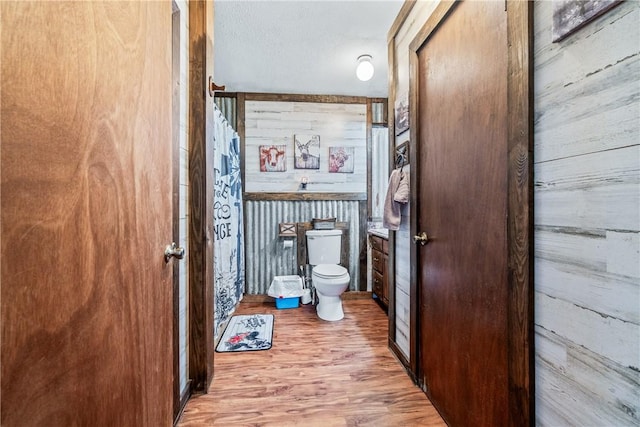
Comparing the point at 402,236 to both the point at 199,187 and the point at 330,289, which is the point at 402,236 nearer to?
the point at 330,289

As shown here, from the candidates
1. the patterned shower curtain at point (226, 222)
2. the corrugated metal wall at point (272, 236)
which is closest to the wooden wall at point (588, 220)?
the patterned shower curtain at point (226, 222)

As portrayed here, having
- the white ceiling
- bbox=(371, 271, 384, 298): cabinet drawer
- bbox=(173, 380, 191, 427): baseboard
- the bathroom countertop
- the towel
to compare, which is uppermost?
the white ceiling

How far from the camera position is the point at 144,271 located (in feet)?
2.66

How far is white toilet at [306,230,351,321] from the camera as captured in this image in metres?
2.63

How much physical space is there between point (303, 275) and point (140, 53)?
281cm

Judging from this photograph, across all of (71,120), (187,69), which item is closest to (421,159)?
(187,69)

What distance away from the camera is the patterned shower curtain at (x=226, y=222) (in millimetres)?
2289

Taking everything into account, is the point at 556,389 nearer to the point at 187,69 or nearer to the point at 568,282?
the point at 568,282

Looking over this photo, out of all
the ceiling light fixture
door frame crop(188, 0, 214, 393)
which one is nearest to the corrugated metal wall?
the ceiling light fixture

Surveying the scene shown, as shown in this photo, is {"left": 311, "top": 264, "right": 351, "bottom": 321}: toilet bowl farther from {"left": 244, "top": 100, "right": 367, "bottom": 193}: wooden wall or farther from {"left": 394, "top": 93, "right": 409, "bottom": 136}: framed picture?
{"left": 394, "top": 93, "right": 409, "bottom": 136}: framed picture

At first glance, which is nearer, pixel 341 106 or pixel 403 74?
pixel 403 74

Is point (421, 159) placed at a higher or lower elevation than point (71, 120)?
higher

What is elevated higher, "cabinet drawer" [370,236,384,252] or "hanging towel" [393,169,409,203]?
"hanging towel" [393,169,409,203]

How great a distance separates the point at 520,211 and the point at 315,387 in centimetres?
148
